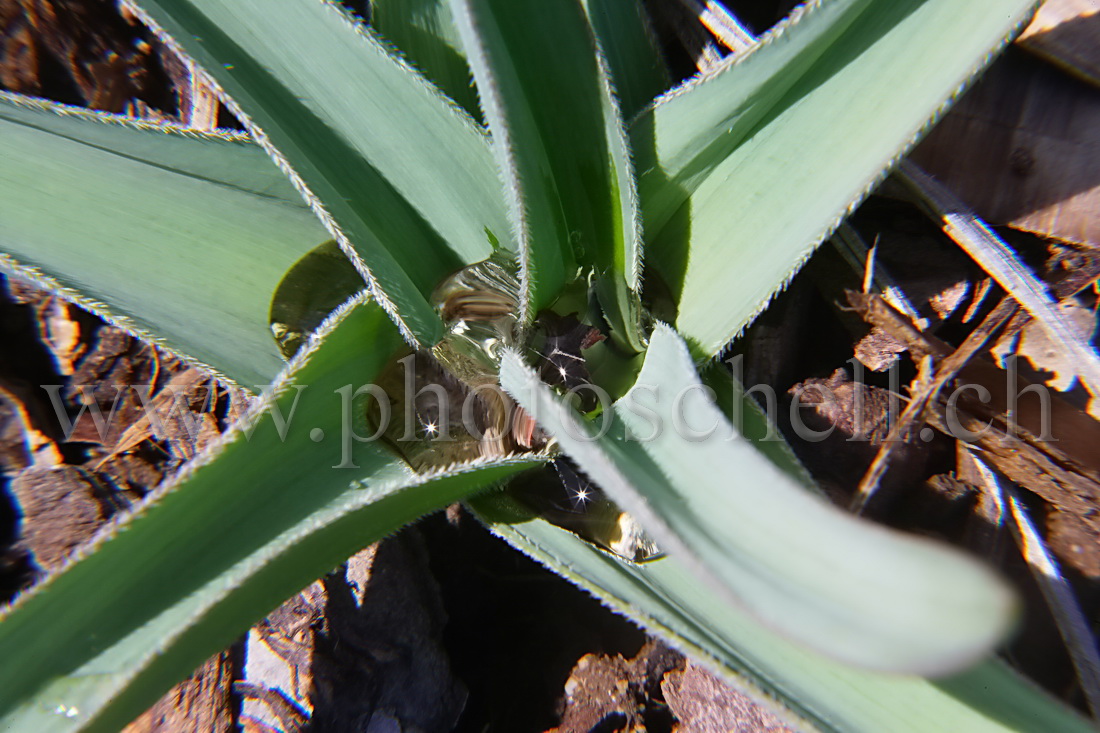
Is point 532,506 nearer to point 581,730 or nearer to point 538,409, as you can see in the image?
point 538,409

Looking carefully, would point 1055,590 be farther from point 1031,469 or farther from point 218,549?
point 218,549

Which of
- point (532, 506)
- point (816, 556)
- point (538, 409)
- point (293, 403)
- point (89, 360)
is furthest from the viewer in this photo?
point (89, 360)

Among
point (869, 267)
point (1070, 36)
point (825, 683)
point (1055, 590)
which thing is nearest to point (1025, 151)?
point (1070, 36)

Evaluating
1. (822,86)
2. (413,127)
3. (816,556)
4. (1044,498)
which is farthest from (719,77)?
(1044,498)

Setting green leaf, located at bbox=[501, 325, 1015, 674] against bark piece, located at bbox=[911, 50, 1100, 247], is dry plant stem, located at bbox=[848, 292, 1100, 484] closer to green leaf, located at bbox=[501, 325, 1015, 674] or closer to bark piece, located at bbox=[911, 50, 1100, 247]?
bark piece, located at bbox=[911, 50, 1100, 247]

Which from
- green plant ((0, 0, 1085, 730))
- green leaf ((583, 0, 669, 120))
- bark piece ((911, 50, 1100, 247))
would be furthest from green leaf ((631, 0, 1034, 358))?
bark piece ((911, 50, 1100, 247))

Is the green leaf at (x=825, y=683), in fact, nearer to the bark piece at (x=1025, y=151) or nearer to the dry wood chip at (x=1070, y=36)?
the bark piece at (x=1025, y=151)

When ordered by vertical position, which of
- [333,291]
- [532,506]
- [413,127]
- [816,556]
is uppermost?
[413,127]
